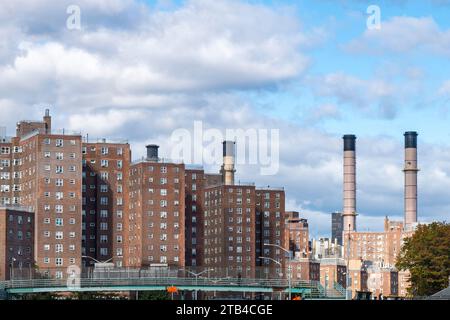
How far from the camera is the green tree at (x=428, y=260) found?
17325cm

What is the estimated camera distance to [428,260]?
177m

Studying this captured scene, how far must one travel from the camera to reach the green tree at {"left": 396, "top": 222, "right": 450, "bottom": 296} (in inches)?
6821
